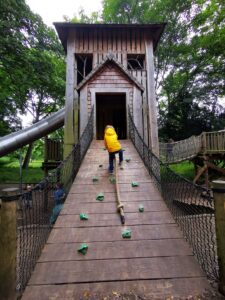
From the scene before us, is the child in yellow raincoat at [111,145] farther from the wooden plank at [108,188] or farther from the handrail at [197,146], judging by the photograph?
the handrail at [197,146]

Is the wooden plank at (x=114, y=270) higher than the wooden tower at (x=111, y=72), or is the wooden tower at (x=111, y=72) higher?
the wooden tower at (x=111, y=72)

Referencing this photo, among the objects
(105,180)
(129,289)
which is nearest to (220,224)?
(129,289)

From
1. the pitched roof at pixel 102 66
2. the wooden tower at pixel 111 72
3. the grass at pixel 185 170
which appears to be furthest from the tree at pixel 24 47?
the grass at pixel 185 170

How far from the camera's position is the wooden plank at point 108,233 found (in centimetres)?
333

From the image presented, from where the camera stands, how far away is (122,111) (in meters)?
14.4

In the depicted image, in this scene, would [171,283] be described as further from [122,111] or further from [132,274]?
[122,111]

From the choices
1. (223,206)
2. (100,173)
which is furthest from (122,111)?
(223,206)

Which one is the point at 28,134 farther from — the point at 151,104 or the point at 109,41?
the point at 151,104

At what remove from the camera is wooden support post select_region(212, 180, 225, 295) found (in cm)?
238

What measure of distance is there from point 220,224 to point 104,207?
227 cm

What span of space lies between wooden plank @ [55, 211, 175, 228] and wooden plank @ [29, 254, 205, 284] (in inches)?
33.4

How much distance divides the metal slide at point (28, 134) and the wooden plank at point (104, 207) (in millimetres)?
7161

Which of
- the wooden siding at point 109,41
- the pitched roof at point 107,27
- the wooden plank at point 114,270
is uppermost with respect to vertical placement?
the pitched roof at point 107,27

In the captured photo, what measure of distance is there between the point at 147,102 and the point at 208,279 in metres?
8.36
